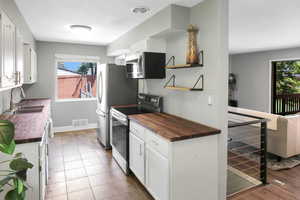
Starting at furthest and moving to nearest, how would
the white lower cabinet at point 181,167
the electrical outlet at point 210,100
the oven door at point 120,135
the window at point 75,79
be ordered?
the window at point 75,79
the oven door at point 120,135
the electrical outlet at point 210,100
the white lower cabinet at point 181,167

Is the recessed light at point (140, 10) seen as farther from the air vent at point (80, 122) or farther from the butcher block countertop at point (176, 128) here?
the air vent at point (80, 122)

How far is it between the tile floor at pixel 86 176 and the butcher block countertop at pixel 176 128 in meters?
0.93

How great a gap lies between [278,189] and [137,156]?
196cm

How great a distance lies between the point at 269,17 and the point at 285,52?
3952 millimetres

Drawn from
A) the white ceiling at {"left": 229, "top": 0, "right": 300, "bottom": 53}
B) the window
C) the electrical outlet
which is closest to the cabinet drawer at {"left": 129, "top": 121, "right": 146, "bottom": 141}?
the electrical outlet

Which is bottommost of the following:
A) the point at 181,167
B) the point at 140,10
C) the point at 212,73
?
the point at 181,167

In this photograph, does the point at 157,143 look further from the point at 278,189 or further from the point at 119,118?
the point at 278,189

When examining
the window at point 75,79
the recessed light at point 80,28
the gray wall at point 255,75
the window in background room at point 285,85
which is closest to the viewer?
the recessed light at point 80,28

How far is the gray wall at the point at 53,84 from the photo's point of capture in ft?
17.1

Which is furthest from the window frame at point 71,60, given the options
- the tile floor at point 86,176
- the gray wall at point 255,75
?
the gray wall at point 255,75

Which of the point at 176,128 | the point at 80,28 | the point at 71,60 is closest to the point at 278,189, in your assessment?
the point at 176,128

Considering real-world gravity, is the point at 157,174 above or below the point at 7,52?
below

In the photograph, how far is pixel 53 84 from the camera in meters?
5.40

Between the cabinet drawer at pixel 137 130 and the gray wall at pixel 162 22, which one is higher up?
the gray wall at pixel 162 22
